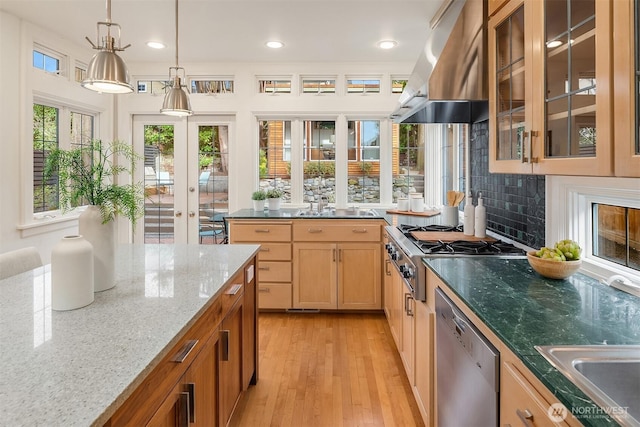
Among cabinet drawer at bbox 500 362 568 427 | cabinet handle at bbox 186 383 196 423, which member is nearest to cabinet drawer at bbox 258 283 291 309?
cabinet handle at bbox 186 383 196 423

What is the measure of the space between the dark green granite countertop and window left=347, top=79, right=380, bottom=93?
10.3 ft

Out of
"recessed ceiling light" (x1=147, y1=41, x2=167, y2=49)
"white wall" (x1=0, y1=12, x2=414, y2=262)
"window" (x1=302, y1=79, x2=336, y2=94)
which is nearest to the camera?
"recessed ceiling light" (x1=147, y1=41, x2=167, y2=49)

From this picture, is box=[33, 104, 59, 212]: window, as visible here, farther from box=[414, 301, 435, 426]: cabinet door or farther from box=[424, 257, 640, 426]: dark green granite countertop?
box=[424, 257, 640, 426]: dark green granite countertop

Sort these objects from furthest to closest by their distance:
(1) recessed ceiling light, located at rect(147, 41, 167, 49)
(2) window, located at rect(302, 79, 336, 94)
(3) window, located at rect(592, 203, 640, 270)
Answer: (2) window, located at rect(302, 79, 336, 94) → (1) recessed ceiling light, located at rect(147, 41, 167, 49) → (3) window, located at rect(592, 203, 640, 270)

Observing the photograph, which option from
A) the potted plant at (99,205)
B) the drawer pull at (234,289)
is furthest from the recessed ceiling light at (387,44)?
the potted plant at (99,205)

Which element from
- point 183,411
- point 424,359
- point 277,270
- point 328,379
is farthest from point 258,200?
point 183,411

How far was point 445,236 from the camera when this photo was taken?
252 cm

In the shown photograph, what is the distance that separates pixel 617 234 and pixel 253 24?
10.2 ft

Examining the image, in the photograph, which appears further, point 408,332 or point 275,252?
point 275,252

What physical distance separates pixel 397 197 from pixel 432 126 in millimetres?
903

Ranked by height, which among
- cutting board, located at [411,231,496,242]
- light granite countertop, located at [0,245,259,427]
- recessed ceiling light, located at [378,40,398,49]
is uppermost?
recessed ceiling light, located at [378,40,398,49]

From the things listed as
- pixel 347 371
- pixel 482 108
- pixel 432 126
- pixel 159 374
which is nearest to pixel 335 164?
pixel 432 126

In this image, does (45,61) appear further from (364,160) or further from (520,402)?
(520,402)

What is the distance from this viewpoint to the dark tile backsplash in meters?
2.13
